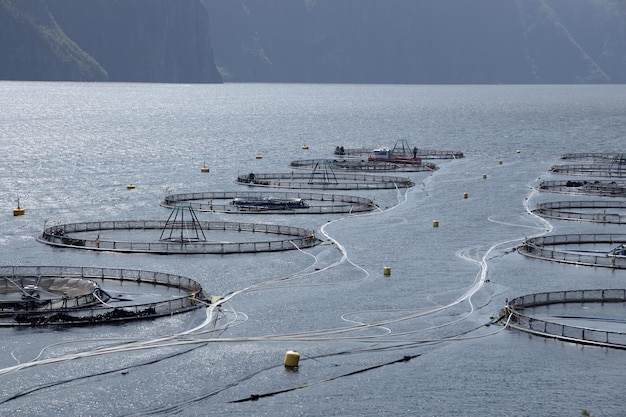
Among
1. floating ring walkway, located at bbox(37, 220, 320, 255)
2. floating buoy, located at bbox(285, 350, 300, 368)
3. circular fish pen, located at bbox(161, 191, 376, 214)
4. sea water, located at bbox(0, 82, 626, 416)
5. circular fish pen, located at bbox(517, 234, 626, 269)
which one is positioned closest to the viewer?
sea water, located at bbox(0, 82, 626, 416)

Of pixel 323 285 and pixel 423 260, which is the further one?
pixel 423 260

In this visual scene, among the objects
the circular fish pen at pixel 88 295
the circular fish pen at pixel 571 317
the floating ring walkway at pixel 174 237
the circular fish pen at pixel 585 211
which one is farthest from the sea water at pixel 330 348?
the circular fish pen at pixel 585 211

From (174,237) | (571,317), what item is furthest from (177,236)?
(571,317)

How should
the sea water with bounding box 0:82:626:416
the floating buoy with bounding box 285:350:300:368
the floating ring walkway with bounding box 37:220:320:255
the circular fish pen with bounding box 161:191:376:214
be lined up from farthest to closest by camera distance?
the circular fish pen with bounding box 161:191:376:214 < the floating ring walkway with bounding box 37:220:320:255 < the floating buoy with bounding box 285:350:300:368 < the sea water with bounding box 0:82:626:416

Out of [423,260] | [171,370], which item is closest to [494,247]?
[423,260]

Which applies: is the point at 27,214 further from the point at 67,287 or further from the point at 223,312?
the point at 223,312

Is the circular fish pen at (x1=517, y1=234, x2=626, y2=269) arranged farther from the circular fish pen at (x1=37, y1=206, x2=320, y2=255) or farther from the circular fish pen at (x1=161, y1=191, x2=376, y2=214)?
the circular fish pen at (x1=161, y1=191, x2=376, y2=214)

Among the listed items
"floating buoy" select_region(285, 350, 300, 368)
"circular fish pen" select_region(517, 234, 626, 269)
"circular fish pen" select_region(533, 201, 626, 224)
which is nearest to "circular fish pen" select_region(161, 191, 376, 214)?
"circular fish pen" select_region(533, 201, 626, 224)
